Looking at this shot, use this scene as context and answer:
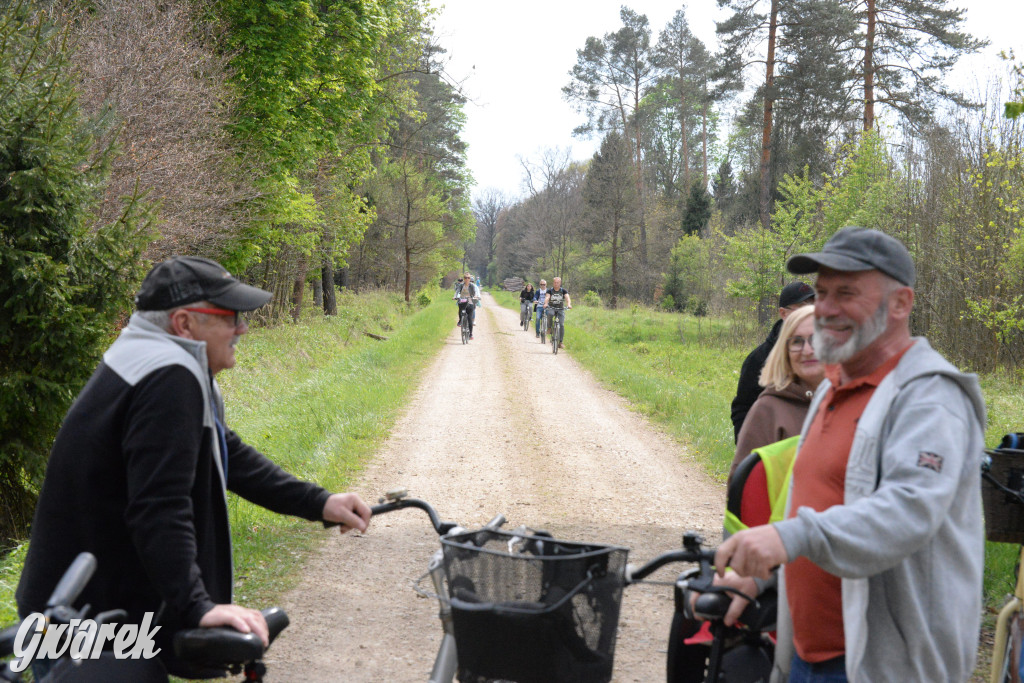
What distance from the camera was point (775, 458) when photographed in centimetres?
280

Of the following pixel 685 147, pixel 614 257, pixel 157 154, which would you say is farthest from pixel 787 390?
pixel 685 147

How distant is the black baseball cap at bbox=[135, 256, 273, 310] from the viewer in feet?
7.70

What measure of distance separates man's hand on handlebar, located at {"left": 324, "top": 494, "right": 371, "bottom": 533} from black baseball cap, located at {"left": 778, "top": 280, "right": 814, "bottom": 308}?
10.00 feet

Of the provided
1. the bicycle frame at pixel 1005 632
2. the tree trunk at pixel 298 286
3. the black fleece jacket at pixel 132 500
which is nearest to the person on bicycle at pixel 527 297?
the tree trunk at pixel 298 286

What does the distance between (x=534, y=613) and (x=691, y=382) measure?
Result: 15722 millimetres

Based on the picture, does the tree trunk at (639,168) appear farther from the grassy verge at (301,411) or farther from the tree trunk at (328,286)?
the grassy verge at (301,411)

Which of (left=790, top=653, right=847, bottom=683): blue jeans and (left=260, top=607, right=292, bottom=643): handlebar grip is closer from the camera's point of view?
(left=790, top=653, right=847, bottom=683): blue jeans

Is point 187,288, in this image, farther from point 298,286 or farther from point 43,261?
point 298,286

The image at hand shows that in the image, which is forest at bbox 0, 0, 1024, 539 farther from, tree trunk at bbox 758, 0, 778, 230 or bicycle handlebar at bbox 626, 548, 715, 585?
bicycle handlebar at bbox 626, 548, 715, 585

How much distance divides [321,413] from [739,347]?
1652cm

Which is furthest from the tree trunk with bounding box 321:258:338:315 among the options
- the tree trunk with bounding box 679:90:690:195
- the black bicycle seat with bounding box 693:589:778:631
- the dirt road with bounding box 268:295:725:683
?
the tree trunk with bounding box 679:90:690:195

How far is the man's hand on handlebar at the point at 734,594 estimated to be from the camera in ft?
7.93

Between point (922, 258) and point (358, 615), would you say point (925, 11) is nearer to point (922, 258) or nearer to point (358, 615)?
point (922, 258)

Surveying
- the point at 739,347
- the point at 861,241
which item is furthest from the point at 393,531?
the point at 739,347
